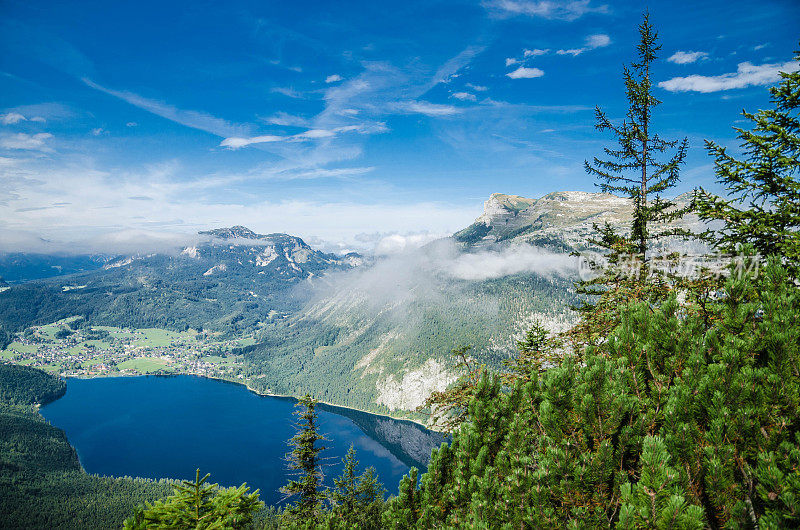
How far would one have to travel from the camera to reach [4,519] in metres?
123

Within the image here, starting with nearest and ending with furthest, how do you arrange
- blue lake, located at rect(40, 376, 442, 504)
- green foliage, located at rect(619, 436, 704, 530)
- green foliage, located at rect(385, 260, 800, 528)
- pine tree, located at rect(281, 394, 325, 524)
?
1. green foliage, located at rect(619, 436, 704, 530)
2. green foliage, located at rect(385, 260, 800, 528)
3. pine tree, located at rect(281, 394, 325, 524)
4. blue lake, located at rect(40, 376, 442, 504)

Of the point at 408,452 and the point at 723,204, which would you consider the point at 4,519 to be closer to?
the point at 408,452

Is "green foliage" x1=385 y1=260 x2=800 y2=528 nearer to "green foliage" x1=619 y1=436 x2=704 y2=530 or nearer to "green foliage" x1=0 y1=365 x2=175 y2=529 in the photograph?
"green foliage" x1=619 y1=436 x2=704 y2=530

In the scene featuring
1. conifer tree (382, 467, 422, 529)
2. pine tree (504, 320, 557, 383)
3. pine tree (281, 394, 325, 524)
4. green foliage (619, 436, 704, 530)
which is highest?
green foliage (619, 436, 704, 530)

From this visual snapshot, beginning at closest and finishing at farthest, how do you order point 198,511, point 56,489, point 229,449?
point 198,511 < point 56,489 < point 229,449

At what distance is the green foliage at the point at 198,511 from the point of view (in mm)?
6711

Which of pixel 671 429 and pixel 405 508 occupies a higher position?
pixel 671 429

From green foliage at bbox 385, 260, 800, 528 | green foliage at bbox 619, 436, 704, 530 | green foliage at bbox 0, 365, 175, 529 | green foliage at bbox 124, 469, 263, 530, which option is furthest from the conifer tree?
green foliage at bbox 0, 365, 175, 529

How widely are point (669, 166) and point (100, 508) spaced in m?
188

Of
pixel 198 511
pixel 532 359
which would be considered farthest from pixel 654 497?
pixel 532 359

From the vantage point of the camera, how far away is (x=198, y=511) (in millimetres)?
7188

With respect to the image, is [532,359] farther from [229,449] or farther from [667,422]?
[229,449]

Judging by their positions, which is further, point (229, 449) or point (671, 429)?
point (229, 449)

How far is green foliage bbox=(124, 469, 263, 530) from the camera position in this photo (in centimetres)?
671
